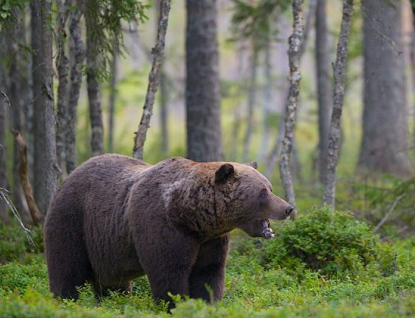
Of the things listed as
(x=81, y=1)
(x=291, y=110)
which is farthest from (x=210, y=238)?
(x=81, y=1)

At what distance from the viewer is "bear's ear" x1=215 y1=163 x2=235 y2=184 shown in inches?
308

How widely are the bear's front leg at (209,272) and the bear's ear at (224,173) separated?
2.29 ft

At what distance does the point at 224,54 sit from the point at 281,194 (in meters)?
43.9

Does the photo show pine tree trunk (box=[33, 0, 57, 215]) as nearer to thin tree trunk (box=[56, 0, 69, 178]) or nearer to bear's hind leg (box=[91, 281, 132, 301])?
thin tree trunk (box=[56, 0, 69, 178])

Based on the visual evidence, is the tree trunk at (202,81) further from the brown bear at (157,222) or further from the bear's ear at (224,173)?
the bear's ear at (224,173)

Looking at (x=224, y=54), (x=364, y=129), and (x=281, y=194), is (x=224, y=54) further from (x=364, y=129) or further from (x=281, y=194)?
(x=281, y=194)

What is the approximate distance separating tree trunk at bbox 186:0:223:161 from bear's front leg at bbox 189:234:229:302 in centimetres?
681

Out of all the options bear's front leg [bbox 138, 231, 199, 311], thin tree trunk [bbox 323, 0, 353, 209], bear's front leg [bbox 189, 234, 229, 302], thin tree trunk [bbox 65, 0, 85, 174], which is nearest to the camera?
bear's front leg [bbox 138, 231, 199, 311]

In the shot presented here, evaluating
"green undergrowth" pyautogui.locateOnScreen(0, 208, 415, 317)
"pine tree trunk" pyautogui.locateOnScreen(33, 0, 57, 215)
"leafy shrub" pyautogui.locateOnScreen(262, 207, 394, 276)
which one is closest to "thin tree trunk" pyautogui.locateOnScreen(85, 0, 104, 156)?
"pine tree trunk" pyautogui.locateOnScreen(33, 0, 57, 215)

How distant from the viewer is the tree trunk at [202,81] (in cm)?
1488

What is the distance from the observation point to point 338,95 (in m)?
12.3

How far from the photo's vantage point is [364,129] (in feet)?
70.8

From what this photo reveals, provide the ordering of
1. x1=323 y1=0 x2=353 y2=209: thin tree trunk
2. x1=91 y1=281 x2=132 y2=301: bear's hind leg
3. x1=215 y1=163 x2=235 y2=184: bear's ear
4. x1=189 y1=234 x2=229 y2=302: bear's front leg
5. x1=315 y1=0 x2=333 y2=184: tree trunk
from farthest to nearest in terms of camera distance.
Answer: x1=315 y1=0 x2=333 y2=184: tree trunk
x1=323 y1=0 x2=353 y2=209: thin tree trunk
x1=91 y1=281 x2=132 y2=301: bear's hind leg
x1=189 y1=234 x2=229 y2=302: bear's front leg
x1=215 y1=163 x2=235 y2=184: bear's ear

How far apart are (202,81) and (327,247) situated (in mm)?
5656
